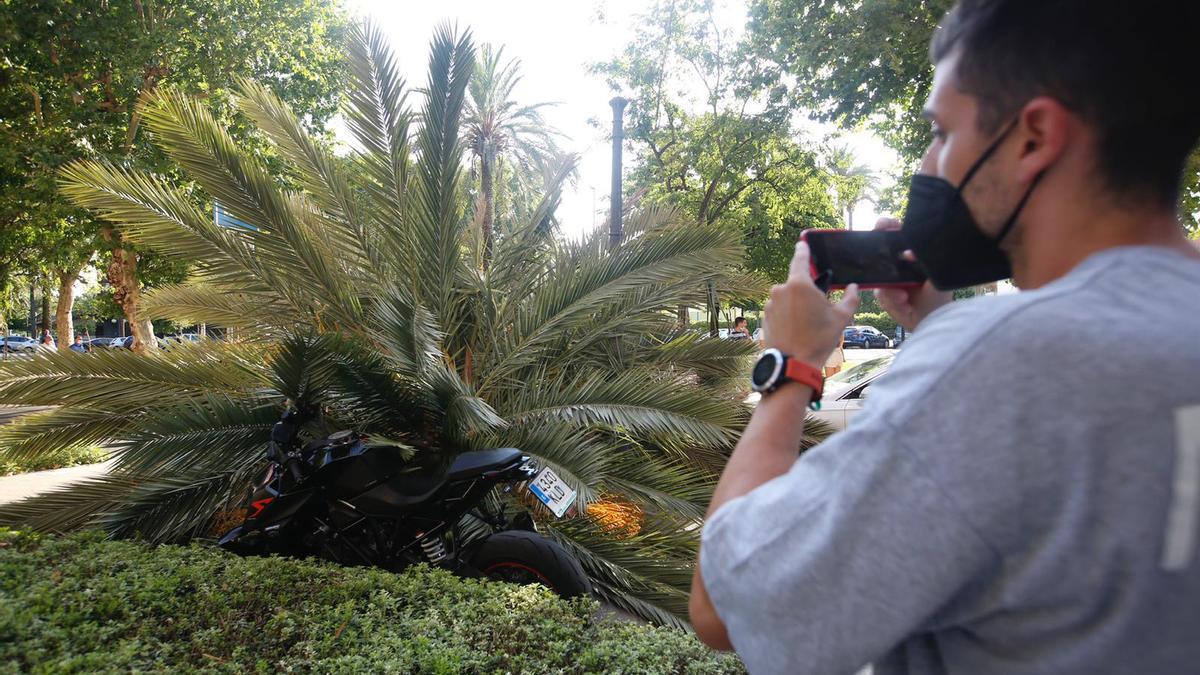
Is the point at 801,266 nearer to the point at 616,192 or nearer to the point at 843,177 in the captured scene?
the point at 616,192

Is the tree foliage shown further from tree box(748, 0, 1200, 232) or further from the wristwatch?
the wristwatch

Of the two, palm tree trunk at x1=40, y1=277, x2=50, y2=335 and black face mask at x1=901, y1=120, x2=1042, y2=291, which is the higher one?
palm tree trunk at x1=40, y1=277, x2=50, y2=335

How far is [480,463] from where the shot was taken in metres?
3.93

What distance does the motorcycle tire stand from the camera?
3855mm

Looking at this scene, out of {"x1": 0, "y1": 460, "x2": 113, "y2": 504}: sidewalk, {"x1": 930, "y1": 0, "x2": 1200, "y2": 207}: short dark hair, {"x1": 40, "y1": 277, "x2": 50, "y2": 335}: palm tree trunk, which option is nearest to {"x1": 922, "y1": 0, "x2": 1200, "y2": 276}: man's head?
{"x1": 930, "y1": 0, "x2": 1200, "y2": 207}: short dark hair

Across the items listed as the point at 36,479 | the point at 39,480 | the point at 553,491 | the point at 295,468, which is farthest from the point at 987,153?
the point at 36,479

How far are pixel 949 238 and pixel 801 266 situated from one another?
0.63ft

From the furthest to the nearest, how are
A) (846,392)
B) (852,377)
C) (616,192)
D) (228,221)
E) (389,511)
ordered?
1. (616,192)
2. (852,377)
3. (846,392)
4. (228,221)
5. (389,511)

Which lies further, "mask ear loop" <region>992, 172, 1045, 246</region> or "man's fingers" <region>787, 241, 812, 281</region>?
"man's fingers" <region>787, 241, 812, 281</region>

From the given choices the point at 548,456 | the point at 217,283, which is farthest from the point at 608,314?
the point at 217,283

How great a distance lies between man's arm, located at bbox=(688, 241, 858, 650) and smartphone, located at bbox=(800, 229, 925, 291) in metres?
0.02

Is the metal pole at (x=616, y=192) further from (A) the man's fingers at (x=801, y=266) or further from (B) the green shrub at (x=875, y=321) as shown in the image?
(B) the green shrub at (x=875, y=321)

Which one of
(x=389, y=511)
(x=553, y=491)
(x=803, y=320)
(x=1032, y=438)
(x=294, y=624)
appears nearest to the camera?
(x=1032, y=438)

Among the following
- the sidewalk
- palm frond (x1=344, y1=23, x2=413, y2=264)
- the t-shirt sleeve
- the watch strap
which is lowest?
the sidewalk
